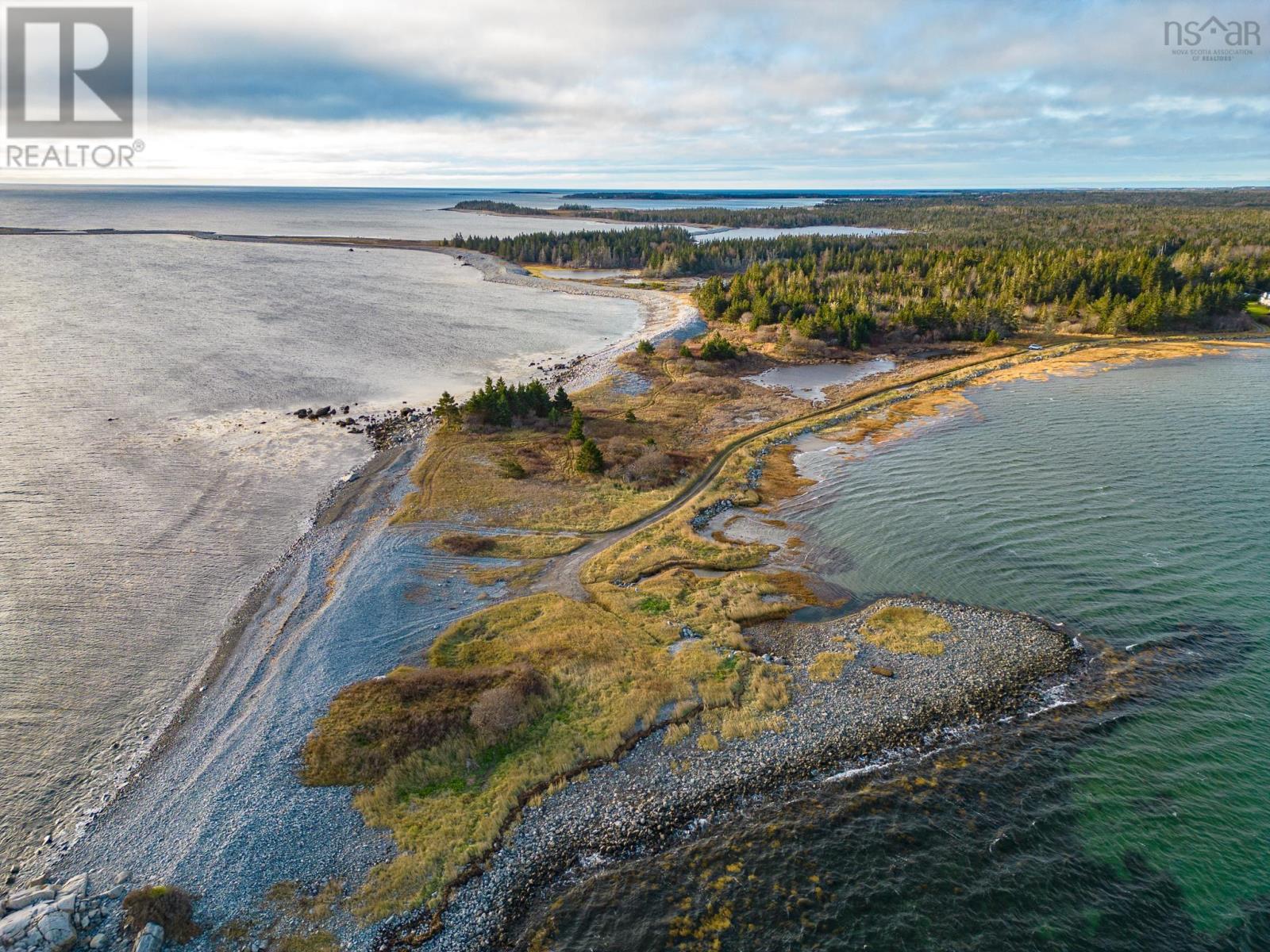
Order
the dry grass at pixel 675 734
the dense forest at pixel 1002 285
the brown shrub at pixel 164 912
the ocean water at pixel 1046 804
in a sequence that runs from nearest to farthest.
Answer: the brown shrub at pixel 164 912
the ocean water at pixel 1046 804
the dry grass at pixel 675 734
the dense forest at pixel 1002 285

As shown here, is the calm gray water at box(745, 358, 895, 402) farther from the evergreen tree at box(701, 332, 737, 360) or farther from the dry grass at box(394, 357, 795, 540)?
the evergreen tree at box(701, 332, 737, 360)

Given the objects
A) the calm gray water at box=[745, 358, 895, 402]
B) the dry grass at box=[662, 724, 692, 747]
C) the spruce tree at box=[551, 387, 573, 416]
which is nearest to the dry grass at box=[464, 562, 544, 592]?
the dry grass at box=[662, 724, 692, 747]

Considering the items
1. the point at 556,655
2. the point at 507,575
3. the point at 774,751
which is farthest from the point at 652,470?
the point at 774,751

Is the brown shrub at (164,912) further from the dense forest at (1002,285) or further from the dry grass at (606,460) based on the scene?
the dense forest at (1002,285)

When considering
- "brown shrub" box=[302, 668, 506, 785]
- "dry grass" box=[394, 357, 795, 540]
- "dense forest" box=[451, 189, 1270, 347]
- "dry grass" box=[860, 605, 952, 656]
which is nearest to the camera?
"brown shrub" box=[302, 668, 506, 785]

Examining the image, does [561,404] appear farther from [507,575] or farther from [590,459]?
[507,575]

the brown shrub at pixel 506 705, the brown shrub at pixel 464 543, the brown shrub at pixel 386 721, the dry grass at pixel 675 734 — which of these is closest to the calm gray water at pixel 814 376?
the brown shrub at pixel 464 543
